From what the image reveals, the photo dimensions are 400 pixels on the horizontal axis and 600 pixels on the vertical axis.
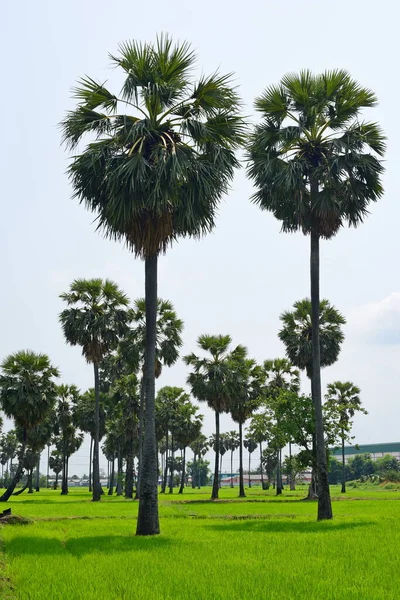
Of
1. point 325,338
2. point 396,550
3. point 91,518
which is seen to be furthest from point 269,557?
point 325,338

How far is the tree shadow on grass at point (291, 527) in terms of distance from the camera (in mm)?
18922

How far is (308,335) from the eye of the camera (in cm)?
4522

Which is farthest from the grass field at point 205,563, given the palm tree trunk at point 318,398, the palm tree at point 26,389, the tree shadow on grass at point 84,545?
the palm tree at point 26,389

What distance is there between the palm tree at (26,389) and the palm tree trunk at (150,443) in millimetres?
24694

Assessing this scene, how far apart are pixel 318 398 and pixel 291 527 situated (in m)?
5.11

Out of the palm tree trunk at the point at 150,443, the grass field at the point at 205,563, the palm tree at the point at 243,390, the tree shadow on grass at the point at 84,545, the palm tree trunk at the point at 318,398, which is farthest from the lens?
the palm tree at the point at 243,390

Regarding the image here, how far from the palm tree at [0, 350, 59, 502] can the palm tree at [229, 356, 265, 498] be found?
1438cm

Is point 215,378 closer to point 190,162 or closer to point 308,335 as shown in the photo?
point 308,335

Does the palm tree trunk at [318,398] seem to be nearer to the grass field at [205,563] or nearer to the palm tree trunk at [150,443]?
the grass field at [205,563]

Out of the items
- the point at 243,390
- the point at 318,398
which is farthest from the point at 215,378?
the point at 318,398

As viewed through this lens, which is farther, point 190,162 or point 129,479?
point 129,479

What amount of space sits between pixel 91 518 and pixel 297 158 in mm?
17569

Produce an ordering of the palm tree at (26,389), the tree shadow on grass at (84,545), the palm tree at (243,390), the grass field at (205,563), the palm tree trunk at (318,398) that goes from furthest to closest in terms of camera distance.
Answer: the palm tree at (243,390)
the palm tree at (26,389)
the palm tree trunk at (318,398)
the tree shadow on grass at (84,545)
the grass field at (205,563)

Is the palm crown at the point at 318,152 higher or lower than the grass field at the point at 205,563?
higher
